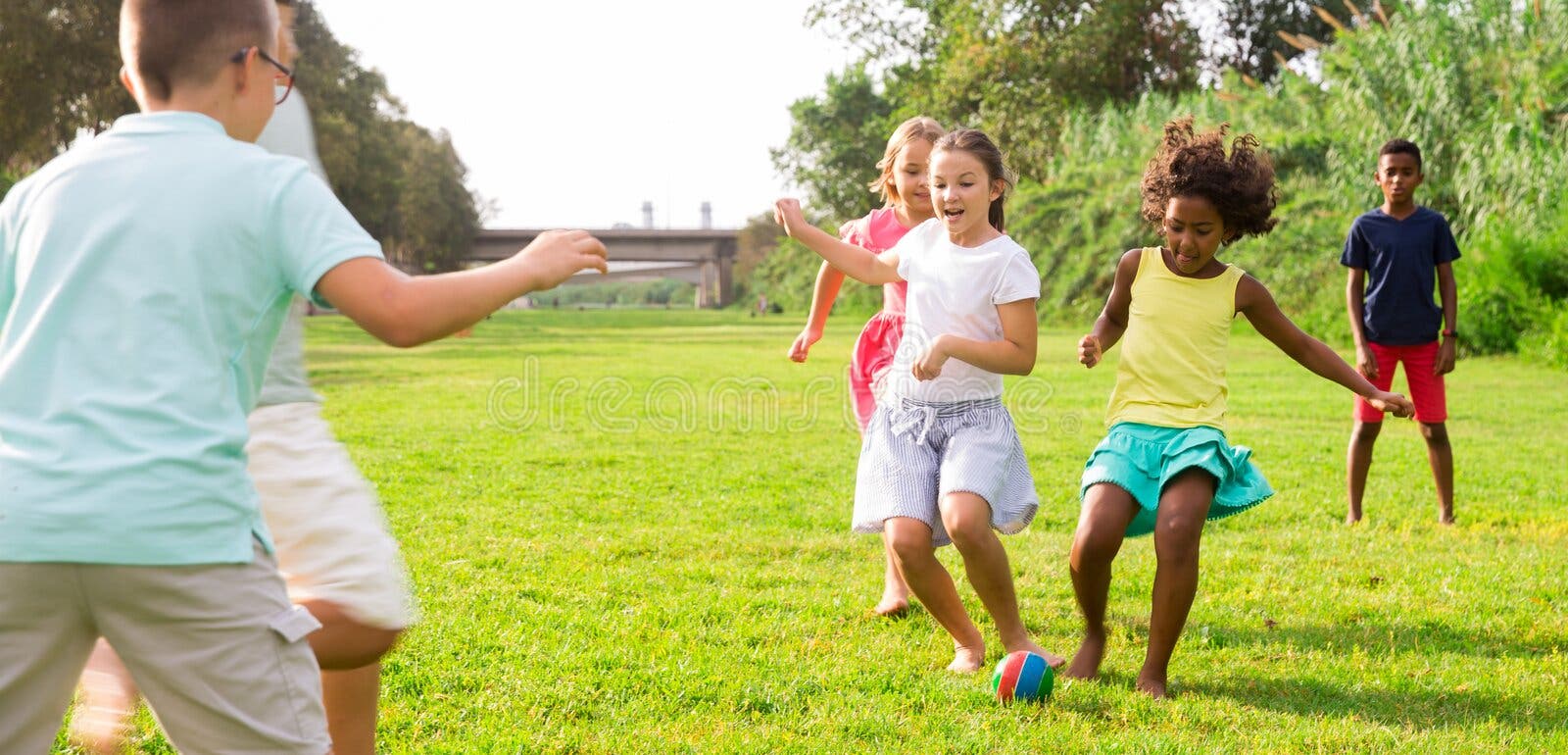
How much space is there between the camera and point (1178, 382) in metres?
4.30

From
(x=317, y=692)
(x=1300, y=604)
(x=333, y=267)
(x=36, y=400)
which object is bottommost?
(x=1300, y=604)

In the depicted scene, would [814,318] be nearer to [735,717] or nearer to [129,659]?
[735,717]

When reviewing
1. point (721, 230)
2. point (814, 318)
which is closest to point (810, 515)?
point (814, 318)

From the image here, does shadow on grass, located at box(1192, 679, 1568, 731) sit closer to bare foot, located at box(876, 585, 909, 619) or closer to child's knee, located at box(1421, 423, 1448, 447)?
bare foot, located at box(876, 585, 909, 619)

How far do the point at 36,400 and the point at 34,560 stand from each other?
24 centimetres

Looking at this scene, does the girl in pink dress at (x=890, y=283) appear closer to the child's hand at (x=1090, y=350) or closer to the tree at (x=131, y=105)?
the child's hand at (x=1090, y=350)

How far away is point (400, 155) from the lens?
50.6 meters

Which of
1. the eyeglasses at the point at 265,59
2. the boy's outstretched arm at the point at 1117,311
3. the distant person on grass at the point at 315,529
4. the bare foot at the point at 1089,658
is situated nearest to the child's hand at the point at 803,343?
the boy's outstretched arm at the point at 1117,311

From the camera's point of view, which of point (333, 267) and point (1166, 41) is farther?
point (1166, 41)

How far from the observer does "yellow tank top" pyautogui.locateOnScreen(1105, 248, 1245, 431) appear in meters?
4.28

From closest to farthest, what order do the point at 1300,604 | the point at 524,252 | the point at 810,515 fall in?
the point at 524,252 → the point at 1300,604 → the point at 810,515

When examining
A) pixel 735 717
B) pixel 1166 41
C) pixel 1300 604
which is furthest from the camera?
pixel 1166 41

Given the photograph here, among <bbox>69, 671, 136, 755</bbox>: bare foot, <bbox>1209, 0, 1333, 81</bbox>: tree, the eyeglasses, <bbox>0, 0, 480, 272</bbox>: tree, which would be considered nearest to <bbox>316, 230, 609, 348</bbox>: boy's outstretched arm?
the eyeglasses

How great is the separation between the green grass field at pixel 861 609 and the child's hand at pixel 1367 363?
776 mm
